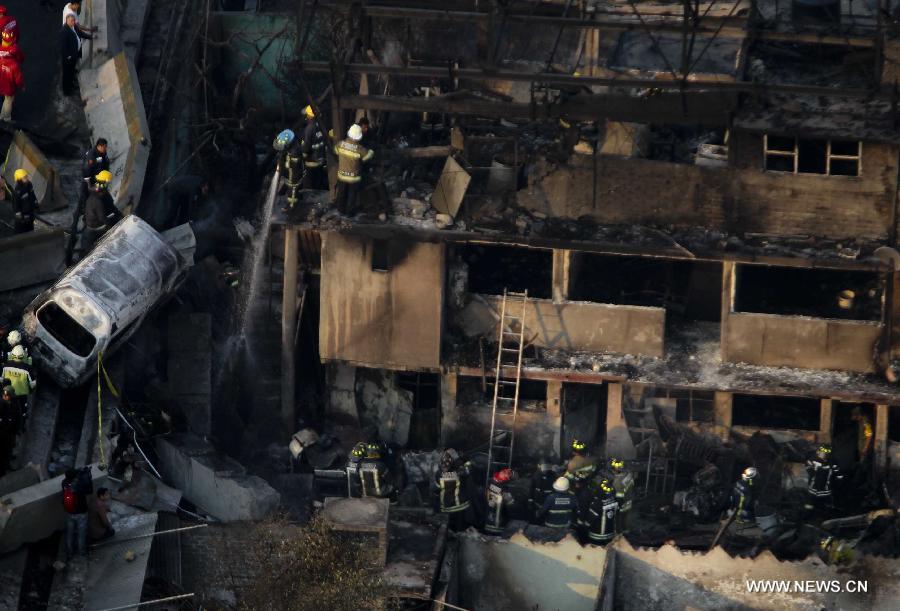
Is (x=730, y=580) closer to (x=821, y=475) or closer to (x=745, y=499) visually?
(x=745, y=499)

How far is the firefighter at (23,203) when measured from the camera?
36688 mm

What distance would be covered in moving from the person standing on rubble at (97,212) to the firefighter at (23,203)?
0.97 metres

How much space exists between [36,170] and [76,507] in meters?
9.19

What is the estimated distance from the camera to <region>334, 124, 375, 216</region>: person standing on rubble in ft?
121

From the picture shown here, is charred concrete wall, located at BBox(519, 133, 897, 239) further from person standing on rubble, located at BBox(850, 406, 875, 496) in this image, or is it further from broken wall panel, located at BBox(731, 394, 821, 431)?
broken wall panel, located at BBox(731, 394, 821, 431)

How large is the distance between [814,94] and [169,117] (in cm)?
1261

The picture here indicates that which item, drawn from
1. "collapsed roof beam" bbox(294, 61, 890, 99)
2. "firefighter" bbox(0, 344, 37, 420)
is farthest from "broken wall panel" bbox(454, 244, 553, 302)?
"firefighter" bbox(0, 344, 37, 420)

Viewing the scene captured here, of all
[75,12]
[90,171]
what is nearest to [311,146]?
[90,171]

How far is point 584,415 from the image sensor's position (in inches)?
1522

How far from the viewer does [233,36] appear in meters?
42.1

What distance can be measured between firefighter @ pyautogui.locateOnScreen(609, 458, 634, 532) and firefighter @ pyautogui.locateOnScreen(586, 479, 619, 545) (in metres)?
0.42

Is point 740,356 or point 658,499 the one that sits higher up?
point 740,356

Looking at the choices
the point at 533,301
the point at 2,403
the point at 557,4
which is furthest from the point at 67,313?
the point at 557,4

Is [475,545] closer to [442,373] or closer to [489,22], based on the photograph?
[442,373]
